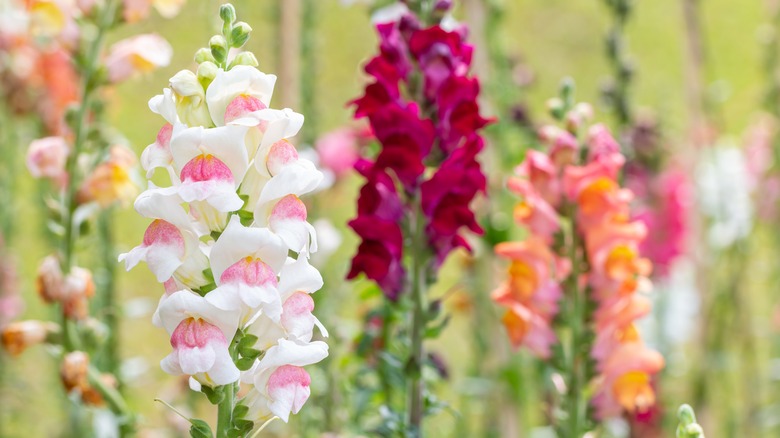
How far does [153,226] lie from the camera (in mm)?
817

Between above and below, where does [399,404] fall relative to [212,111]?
below

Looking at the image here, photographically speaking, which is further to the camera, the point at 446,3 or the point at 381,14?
the point at 381,14

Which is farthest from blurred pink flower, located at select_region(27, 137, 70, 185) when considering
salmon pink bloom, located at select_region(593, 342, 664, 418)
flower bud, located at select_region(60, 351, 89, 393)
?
salmon pink bloom, located at select_region(593, 342, 664, 418)

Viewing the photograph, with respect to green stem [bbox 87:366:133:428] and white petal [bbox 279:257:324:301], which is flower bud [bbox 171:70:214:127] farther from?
green stem [bbox 87:366:133:428]

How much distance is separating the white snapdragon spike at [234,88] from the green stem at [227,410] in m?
0.19

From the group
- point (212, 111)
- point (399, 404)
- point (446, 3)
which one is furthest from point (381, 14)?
point (212, 111)

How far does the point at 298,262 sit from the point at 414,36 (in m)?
0.40

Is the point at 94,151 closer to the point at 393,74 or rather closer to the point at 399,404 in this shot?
the point at 393,74

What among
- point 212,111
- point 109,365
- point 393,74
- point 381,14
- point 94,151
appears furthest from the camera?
point 109,365

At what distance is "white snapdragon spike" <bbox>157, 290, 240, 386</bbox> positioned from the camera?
2.53 feet

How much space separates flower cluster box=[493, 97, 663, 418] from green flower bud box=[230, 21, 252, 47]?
1.76 feet

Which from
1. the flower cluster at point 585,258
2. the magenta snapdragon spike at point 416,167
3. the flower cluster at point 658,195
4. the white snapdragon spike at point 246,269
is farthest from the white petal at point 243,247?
the flower cluster at point 658,195

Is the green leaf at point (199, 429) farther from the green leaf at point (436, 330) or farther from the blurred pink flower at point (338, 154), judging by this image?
the blurred pink flower at point (338, 154)

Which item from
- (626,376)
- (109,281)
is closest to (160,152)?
(626,376)
